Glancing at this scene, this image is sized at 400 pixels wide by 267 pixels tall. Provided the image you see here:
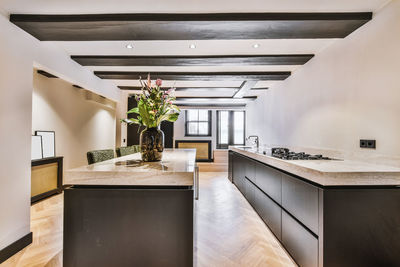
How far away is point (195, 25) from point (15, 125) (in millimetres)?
2093

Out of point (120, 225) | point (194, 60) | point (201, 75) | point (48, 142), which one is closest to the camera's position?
point (120, 225)

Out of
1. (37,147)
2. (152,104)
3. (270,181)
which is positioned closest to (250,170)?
(270,181)

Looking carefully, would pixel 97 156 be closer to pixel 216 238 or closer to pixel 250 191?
pixel 216 238

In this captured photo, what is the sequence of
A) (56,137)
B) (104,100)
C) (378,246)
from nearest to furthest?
(378,246) → (56,137) → (104,100)

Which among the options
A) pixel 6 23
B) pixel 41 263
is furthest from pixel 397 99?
pixel 6 23

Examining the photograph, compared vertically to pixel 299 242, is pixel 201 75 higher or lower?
higher

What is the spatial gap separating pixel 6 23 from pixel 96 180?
2.02 meters

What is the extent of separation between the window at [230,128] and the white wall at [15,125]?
6825mm

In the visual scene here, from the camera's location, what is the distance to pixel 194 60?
3262mm

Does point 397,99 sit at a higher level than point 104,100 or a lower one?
lower

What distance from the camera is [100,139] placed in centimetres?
595

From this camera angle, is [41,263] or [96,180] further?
[41,263]

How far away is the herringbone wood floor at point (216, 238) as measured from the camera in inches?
78.9

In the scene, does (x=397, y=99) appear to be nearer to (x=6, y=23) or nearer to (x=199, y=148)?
(x=6, y=23)
